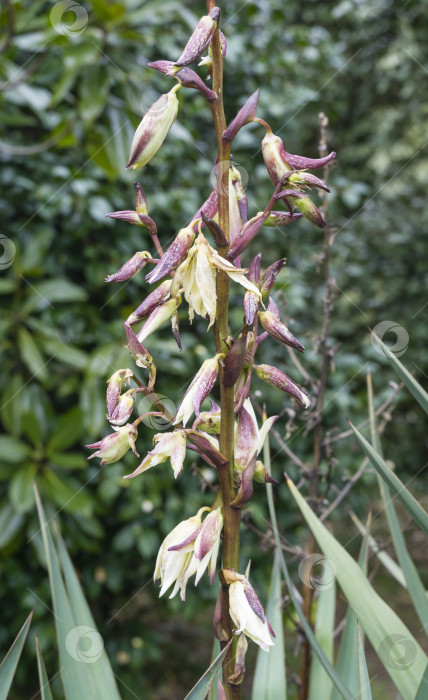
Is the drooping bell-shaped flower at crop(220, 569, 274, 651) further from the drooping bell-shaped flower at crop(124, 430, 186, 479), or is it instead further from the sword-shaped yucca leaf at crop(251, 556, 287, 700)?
the sword-shaped yucca leaf at crop(251, 556, 287, 700)

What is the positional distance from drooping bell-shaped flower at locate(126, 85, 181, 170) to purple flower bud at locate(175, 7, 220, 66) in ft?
0.13

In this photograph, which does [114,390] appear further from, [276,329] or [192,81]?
[192,81]

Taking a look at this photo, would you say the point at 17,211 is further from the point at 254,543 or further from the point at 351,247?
the point at 351,247

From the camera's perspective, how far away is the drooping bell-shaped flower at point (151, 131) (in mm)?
642

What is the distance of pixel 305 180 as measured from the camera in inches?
24.8

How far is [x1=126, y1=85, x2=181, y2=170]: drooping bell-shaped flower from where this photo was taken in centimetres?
64

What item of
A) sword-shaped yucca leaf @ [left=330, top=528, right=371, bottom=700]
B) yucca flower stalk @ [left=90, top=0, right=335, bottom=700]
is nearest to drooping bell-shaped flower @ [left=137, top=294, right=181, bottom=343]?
yucca flower stalk @ [left=90, top=0, right=335, bottom=700]

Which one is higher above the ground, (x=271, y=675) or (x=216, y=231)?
(x=216, y=231)

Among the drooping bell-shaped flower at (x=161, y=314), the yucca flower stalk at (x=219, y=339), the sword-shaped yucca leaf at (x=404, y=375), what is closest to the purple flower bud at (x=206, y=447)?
the yucca flower stalk at (x=219, y=339)

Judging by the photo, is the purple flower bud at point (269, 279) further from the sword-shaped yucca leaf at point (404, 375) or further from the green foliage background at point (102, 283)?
the green foliage background at point (102, 283)

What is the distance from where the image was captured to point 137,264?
2.31 feet

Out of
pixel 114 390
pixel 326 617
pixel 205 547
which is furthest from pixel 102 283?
pixel 205 547

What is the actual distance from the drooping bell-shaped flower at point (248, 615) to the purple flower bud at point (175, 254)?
310 millimetres

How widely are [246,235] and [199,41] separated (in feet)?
0.63
